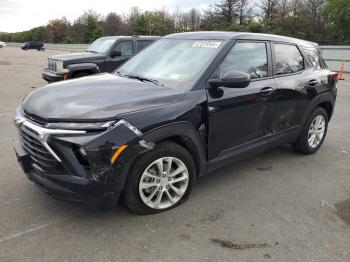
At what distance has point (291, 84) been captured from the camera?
4.75m

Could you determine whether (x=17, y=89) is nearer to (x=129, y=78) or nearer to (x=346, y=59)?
(x=129, y=78)

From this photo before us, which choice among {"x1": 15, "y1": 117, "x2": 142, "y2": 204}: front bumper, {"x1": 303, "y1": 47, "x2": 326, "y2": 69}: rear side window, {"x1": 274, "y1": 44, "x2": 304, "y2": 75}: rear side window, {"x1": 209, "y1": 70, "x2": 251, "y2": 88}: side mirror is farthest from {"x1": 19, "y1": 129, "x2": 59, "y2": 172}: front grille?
{"x1": 303, "y1": 47, "x2": 326, "y2": 69}: rear side window

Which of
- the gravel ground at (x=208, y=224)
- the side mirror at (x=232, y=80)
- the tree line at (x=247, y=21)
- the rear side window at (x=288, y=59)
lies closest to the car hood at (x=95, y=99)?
the side mirror at (x=232, y=80)

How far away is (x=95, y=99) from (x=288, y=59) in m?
2.87

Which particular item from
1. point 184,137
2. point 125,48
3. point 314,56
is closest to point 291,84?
point 314,56

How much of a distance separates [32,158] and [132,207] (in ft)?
3.34

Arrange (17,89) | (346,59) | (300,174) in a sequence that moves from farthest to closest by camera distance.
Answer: (346,59) < (17,89) < (300,174)

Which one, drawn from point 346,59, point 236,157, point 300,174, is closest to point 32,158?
point 236,157

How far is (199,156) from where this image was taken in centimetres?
372

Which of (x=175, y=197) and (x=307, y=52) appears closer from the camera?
(x=175, y=197)

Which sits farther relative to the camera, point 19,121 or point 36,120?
point 19,121

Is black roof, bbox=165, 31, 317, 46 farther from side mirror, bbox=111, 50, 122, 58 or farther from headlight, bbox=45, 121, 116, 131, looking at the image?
side mirror, bbox=111, 50, 122, 58

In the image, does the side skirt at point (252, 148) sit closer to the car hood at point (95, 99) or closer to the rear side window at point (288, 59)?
the rear side window at point (288, 59)

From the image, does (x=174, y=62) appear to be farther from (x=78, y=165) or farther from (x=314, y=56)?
(x=314, y=56)
